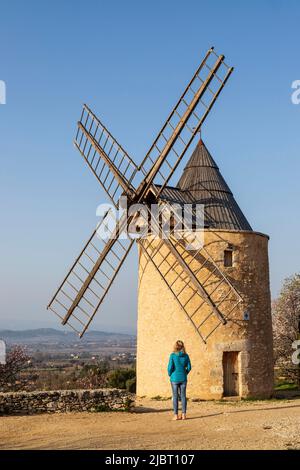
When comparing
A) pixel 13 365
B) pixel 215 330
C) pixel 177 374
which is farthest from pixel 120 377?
pixel 177 374

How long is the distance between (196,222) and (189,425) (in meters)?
8.11

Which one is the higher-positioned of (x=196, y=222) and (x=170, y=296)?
(x=196, y=222)

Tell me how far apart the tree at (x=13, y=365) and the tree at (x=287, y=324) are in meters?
12.3

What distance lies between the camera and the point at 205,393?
1606cm

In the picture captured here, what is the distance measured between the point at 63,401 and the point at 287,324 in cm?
1548

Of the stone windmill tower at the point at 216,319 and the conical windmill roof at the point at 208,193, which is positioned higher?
the conical windmill roof at the point at 208,193

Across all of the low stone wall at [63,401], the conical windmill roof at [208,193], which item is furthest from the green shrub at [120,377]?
the low stone wall at [63,401]

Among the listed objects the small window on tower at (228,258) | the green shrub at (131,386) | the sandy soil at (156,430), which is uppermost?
the small window on tower at (228,258)

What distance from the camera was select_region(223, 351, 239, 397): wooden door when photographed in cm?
1636

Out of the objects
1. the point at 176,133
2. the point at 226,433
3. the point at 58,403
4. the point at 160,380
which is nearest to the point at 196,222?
the point at 176,133

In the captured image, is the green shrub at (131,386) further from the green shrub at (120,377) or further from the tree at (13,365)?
the tree at (13,365)

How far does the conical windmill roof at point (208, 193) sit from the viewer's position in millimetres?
17578
